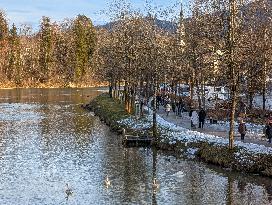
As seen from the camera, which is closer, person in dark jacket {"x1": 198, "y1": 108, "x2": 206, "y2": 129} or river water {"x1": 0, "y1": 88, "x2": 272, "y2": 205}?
river water {"x1": 0, "y1": 88, "x2": 272, "y2": 205}

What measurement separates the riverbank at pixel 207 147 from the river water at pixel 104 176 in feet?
3.36

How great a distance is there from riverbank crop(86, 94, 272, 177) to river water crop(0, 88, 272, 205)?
3.36ft

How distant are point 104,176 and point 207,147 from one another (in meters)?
9.92

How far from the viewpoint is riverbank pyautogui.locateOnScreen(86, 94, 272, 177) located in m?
35.2

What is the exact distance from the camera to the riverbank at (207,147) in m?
35.2

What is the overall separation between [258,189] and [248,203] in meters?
3.40

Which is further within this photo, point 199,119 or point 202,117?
point 199,119

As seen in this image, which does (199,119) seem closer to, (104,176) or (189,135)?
(189,135)

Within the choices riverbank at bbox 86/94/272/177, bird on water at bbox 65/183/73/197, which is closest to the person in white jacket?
riverbank at bbox 86/94/272/177

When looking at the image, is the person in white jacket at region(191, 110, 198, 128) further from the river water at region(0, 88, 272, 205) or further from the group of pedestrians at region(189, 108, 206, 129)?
the river water at region(0, 88, 272, 205)

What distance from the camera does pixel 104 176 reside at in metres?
34.7

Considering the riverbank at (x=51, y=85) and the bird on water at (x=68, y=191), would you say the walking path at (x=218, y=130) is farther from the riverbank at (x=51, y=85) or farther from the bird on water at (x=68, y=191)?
the riverbank at (x=51, y=85)

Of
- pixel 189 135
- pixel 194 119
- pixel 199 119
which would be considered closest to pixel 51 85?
pixel 194 119

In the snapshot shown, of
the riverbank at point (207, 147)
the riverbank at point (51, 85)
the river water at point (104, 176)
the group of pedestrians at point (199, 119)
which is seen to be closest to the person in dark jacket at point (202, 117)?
the group of pedestrians at point (199, 119)
